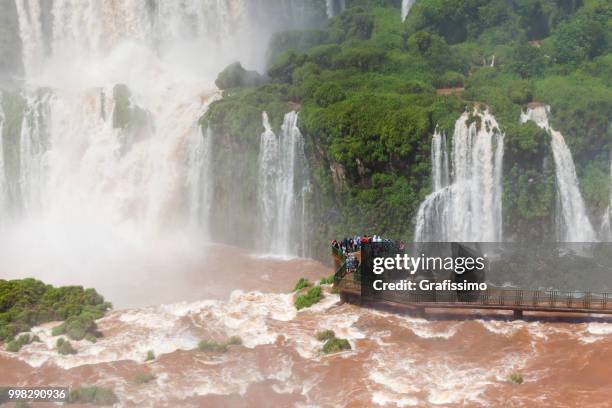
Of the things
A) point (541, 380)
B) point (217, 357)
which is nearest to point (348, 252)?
point (217, 357)

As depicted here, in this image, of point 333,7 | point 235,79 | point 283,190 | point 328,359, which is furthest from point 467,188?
point 333,7

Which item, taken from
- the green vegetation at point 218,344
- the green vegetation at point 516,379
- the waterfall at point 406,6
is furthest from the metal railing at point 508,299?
the waterfall at point 406,6

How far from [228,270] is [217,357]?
13.1 meters

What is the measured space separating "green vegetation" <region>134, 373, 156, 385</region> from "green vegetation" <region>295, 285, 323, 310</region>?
22.9ft

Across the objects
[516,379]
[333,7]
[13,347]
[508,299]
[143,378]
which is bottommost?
[516,379]

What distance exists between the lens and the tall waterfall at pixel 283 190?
131 ft

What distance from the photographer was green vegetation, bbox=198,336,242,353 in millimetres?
25750

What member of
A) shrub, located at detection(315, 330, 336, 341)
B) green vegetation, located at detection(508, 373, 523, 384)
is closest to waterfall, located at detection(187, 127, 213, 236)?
shrub, located at detection(315, 330, 336, 341)

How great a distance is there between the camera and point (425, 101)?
38.2 meters

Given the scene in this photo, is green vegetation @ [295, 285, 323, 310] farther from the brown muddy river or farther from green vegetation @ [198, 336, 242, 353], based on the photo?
green vegetation @ [198, 336, 242, 353]

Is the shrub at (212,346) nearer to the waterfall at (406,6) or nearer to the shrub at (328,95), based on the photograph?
the shrub at (328,95)

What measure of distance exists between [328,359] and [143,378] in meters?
5.91

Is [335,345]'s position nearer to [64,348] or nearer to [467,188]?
[64,348]

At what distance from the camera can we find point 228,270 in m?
38.4
